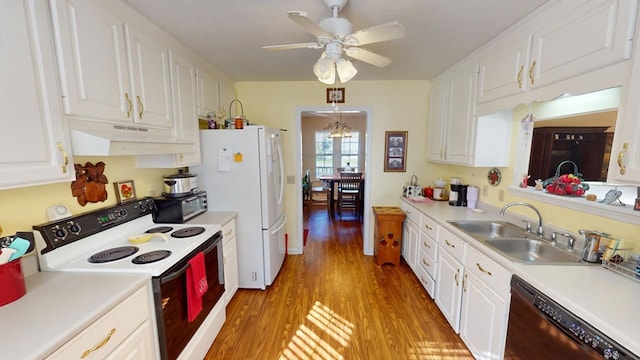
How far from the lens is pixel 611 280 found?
3.93 feet

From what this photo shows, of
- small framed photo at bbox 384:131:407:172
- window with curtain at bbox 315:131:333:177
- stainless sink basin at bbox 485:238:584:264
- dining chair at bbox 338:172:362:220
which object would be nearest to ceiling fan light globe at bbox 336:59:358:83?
stainless sink basin at bbox 485:238:584:264

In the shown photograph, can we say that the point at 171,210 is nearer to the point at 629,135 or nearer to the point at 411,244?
the point at 411,244

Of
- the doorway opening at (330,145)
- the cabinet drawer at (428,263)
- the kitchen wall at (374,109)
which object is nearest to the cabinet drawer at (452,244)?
the cabinet drawer at (428,263)

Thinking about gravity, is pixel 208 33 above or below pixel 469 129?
above

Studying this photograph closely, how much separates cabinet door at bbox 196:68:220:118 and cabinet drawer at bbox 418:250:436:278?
260 cm

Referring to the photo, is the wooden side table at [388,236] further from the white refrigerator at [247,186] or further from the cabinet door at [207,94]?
the cabinet door at [207,94]

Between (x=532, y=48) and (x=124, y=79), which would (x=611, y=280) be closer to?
(x=532, y=48)

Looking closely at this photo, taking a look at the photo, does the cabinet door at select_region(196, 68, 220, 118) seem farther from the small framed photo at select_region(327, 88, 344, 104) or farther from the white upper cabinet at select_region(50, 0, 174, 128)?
the small framed photo at select_region(327, 88, 344, 104)

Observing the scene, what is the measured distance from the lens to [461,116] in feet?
8.07

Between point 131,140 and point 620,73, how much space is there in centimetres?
245

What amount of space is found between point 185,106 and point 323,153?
18.4 feet

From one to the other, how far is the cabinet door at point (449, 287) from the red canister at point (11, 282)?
96.6 inches

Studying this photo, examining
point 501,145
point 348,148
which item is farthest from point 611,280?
point 348,148

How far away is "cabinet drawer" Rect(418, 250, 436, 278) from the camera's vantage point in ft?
7.77
